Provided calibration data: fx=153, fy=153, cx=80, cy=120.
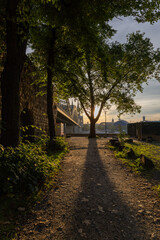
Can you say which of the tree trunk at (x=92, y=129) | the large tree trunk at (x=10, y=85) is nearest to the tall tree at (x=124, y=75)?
the tree trunk at (x=92, y=129)

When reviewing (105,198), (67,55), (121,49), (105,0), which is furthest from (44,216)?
(121,49)

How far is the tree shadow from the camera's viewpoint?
2.08 meters

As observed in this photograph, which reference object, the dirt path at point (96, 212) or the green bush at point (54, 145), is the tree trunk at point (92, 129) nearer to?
the green bush at point (54, 145)

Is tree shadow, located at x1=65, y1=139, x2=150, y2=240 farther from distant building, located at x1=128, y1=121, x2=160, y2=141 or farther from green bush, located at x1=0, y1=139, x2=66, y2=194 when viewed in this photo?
distant building, located at x1=128, y1=121, x2=160, y2=141

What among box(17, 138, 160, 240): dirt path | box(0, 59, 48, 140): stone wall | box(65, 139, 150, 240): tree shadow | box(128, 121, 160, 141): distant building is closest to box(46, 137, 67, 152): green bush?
box(0, 59, 48, 140): stone wall

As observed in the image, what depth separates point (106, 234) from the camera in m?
2.08

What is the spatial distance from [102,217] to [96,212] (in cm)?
16

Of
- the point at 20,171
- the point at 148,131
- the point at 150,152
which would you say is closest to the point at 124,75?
the point at 148,131

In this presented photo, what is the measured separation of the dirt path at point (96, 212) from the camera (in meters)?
2.10

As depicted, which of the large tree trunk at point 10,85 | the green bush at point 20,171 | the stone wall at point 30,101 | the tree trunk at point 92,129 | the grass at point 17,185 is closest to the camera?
the grass at point 17,185

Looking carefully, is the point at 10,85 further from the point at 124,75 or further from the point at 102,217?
the point at 124,75

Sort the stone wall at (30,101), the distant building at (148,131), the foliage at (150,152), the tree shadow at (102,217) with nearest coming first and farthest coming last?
the tree shadow at (102,217)
the foliage at (150,152)
the stone wall at (30,101)
the distant building at (148,131)

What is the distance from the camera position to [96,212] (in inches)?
103

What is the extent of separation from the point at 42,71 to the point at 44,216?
7913 mm
